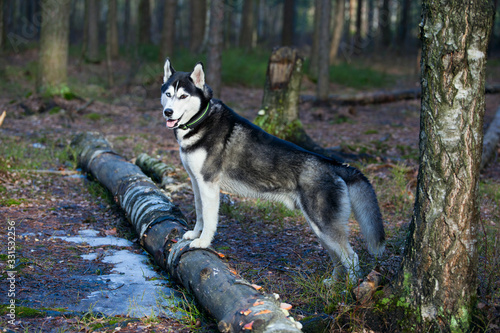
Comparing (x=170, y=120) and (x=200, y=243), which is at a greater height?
(x=170, y=120)

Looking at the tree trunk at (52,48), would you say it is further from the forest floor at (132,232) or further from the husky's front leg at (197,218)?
the husky's front leg at (197,218)

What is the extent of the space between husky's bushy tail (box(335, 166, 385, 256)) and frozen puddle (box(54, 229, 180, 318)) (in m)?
1.85

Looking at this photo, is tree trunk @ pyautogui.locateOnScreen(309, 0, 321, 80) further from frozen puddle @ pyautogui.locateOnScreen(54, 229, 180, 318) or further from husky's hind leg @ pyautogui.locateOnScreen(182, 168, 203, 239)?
frozen puddle @ pyautogui.locateOnScreen(54, 229, 180, 318)

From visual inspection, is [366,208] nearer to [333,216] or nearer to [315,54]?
[333,216]

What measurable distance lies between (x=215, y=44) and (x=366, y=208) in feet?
30.8

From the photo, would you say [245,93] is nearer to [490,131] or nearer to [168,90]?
[490,131]

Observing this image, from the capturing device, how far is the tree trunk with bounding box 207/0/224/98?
12.2m

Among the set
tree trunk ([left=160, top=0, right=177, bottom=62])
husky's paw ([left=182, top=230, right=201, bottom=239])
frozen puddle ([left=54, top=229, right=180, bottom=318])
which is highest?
tree trunk ([left=160, top=0, right=177, bottom=62])

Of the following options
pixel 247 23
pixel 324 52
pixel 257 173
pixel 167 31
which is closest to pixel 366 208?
pixel 257 173

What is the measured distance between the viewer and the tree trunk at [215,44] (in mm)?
12156

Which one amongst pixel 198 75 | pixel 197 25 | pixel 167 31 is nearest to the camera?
pixel 198 75

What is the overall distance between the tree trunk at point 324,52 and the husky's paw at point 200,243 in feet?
37.5

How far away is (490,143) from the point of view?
9.68 m

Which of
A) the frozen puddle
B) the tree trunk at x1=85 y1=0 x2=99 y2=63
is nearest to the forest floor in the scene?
the frozen puddle
